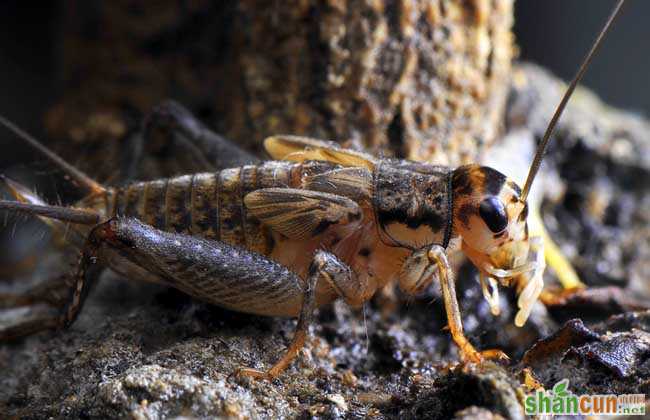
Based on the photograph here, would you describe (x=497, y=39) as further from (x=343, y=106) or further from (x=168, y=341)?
(x=168, y=341)

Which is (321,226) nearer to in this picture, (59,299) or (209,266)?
(209,266)

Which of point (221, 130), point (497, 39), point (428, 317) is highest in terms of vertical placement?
point (497, 39)

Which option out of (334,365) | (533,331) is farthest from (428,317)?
(334,365)

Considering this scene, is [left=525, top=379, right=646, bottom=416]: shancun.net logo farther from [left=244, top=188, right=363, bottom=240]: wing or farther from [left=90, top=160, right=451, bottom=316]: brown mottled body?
[left=244, top=188, right=363, bottom=240]: wing

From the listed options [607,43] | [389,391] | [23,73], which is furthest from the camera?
[607,43]

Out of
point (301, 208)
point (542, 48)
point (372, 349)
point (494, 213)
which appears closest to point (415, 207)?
point (494, 213)

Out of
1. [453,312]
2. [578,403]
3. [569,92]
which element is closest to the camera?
[578,403]
